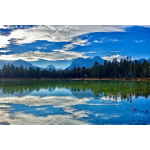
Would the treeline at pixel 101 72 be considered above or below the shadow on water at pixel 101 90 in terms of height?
above

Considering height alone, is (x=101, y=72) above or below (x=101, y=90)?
above

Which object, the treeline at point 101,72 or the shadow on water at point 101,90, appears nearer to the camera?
the shadow on water at point 101,90

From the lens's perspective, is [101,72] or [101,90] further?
[101,72]

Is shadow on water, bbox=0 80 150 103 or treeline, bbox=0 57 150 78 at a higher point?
treeline, bbox=0 57 150 78

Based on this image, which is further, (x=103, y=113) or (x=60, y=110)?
(x=60, y=110)

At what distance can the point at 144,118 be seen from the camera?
29.3 ft

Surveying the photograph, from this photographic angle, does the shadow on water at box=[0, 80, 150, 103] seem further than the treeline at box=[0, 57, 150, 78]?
No
